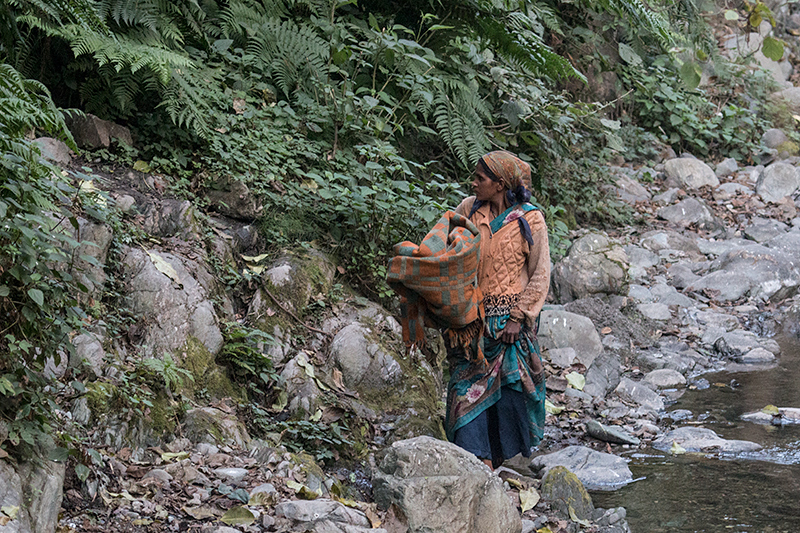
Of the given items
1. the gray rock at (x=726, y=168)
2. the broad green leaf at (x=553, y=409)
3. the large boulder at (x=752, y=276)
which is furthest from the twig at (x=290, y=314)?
the gray rock at (x=726, y=168)

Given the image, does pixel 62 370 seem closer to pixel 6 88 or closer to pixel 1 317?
pixel 1 317

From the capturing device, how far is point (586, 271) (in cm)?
739

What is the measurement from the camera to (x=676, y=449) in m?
4.74

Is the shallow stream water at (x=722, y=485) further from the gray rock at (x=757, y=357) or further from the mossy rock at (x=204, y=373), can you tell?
the mossy rock at (x=204, y=373)

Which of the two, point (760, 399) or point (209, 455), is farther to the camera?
point (760, 399)

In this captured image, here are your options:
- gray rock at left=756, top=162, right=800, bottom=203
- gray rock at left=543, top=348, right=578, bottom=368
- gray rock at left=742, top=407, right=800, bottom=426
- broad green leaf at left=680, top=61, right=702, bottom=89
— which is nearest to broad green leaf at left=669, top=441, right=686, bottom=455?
gray rock at left=742, top=407, right=800, bottom=426

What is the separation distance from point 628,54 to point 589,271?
468 centimetres

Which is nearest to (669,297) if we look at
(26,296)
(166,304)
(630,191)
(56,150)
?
(630,191)

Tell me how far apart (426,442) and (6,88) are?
2.24 m

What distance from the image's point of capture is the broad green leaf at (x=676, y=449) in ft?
15.4

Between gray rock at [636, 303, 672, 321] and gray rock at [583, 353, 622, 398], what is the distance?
1.15 m

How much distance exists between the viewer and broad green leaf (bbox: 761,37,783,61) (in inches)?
81.9

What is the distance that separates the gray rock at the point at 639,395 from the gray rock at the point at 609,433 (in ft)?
2.14

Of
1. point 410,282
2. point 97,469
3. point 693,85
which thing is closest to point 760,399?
point 410,282
